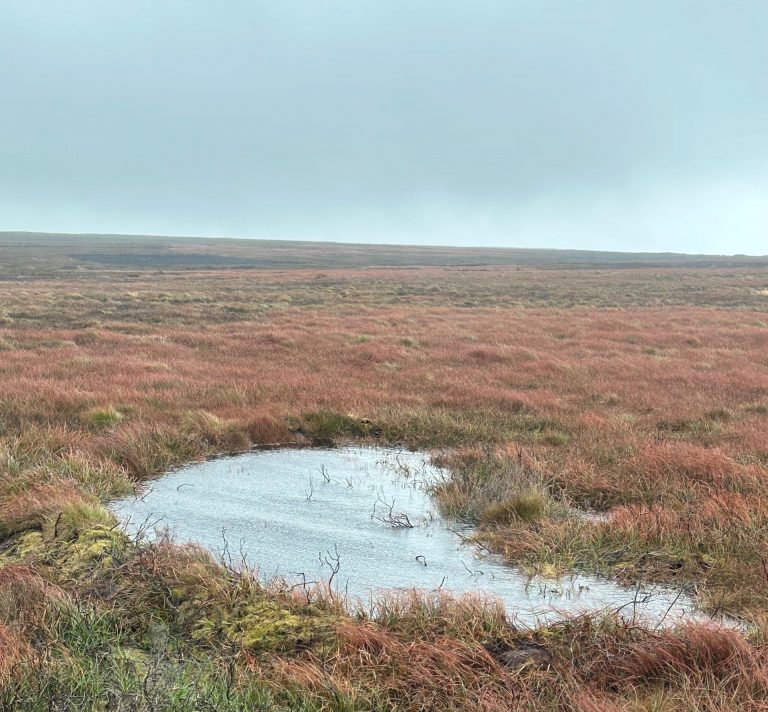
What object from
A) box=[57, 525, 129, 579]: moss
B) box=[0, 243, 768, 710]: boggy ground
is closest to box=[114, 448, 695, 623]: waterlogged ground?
Answer: box=[0, 243, 768, 710]: boggy ground

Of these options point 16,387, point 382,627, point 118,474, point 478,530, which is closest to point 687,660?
point 382,627

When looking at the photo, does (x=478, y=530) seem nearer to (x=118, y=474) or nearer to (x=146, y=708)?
(x=146, y=708)

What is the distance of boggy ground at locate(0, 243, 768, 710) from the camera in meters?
3.43

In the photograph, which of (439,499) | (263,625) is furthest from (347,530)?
(263,625)

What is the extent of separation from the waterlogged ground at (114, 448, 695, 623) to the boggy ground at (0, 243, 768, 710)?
0.29m

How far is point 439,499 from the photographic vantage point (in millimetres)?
6613

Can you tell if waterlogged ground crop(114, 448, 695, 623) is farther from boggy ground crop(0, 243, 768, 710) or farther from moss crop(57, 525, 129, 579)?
moss crop(57, 525, 129, 579)

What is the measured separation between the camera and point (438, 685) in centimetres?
341

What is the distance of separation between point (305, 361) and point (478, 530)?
9.58 m

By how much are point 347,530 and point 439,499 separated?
4.05ft

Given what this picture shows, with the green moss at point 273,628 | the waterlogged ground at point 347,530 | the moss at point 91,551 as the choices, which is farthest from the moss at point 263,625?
the moss at point 91,551

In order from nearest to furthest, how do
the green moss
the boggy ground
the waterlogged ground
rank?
the boggy ground → the green moss → the waterlogged ground

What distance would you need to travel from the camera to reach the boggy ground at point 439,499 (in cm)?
343

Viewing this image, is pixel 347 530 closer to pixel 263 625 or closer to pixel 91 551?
pixel 263 625
